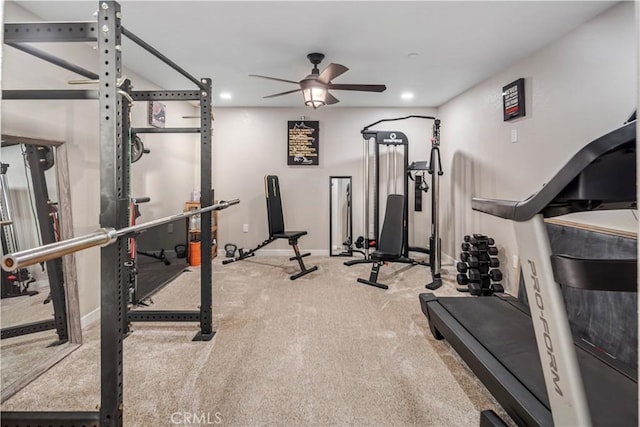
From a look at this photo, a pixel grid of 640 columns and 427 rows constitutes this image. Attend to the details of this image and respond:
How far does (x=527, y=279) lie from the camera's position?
2.87 feet

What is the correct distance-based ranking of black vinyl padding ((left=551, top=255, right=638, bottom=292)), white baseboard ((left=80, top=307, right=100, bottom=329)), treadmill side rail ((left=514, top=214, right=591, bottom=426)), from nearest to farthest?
black vinyl padding ((left=551, top=255, right=638, bottom=292))
treadmill side rail ((left=514, top=214, right=591, bottom=426))
white baseboard ((left=80, top=307, right=100, bottom=329))

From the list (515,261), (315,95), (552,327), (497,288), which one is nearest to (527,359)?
(552,327)

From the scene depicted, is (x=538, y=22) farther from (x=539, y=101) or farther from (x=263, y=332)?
(x=263, y=332)

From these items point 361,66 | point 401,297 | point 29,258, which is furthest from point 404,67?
point 29,258

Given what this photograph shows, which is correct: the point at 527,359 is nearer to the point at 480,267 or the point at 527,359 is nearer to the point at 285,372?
the point at 285,372

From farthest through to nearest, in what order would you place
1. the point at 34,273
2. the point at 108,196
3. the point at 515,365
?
the point at 34,273 → the point at 515,365 → the point at 108,196

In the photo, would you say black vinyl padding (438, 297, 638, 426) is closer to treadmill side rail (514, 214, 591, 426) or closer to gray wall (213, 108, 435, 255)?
treadmill side rail (514, 214, 591, 426)

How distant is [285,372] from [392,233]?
2.29m

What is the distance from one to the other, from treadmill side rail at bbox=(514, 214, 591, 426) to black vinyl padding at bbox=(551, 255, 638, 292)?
0.09 m

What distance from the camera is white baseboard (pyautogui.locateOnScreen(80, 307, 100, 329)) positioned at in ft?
8.00

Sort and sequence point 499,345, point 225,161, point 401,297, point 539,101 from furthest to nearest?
point 225,161, point 401,297, point 539,101, point 499,345

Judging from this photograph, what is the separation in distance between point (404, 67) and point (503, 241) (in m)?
2.03

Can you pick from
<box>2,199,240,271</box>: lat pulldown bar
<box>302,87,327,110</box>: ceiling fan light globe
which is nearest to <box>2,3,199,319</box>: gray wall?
Result: <box>2,199,240,271</box>: lat pulldown bar

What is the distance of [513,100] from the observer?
3027 millimetres
